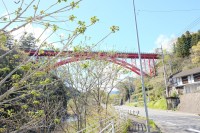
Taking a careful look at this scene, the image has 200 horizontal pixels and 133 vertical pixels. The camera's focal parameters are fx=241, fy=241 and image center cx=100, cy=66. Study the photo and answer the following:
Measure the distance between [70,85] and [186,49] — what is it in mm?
32616

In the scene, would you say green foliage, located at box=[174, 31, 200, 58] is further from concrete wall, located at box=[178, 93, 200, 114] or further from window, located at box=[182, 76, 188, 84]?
concrete wall, located at box=[178, 93, 200, 114]

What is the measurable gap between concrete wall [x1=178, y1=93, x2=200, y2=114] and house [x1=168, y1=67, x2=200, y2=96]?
2.86 meters

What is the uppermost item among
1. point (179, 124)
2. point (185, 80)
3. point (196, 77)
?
point (196, 77)

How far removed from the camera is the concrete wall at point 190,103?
25.4 meters

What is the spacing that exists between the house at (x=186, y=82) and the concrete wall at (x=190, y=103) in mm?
2856

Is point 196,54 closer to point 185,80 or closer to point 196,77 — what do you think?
point 185,80

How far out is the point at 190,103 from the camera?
27047 millimetres

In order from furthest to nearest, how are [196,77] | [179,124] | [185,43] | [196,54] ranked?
[185,43] → [196,54] → [196,77] → [179,124]

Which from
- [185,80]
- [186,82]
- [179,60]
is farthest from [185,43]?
[186,82]

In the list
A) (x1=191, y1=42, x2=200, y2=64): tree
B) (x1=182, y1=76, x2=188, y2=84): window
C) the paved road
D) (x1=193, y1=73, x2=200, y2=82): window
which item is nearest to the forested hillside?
(x1=191, y1=42, x2=200, y2=64): tree

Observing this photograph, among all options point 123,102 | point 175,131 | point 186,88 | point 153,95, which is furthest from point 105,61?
point 123,102

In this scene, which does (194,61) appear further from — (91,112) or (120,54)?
(91,112)

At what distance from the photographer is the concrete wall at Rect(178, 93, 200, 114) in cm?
2536

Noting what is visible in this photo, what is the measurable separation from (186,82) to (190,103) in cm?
873
